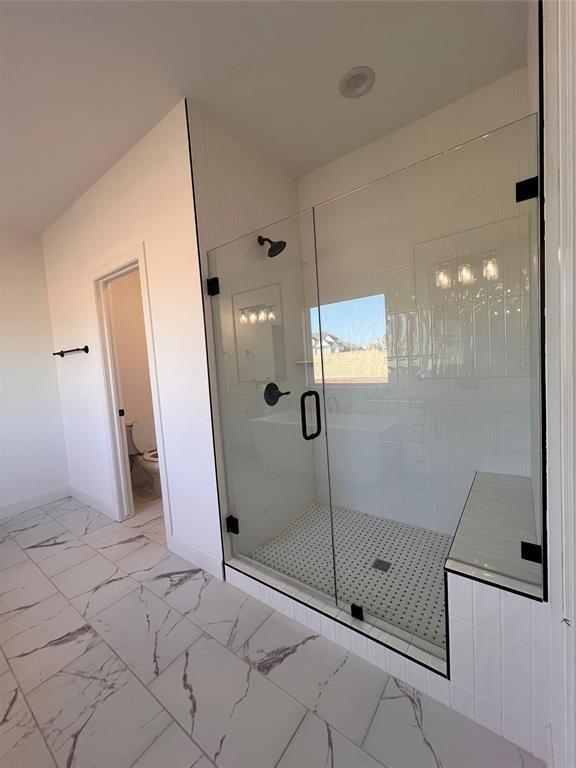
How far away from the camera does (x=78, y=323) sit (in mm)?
2756

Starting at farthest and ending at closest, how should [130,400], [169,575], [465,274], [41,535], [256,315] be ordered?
[130,400]
[41,535]
[256,315]
[169,575]
[465,274]

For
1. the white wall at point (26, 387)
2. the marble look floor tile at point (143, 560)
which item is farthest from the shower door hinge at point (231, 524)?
the white wall at point (26, 387)

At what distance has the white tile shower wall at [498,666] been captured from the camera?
98 centimetres

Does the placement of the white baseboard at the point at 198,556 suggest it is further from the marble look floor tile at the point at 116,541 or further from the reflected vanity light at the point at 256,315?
the reflected vanity light at the point at 256,315

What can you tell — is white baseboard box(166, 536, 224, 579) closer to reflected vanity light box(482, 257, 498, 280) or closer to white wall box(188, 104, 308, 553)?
white wall box(188, 104, 308, 553)

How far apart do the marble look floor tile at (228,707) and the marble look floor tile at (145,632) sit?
74 millimetres

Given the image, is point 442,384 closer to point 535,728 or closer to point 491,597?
point 491,597

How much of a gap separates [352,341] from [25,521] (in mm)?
3196

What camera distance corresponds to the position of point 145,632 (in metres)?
1.54

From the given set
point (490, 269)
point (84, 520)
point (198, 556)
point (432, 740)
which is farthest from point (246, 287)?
point (84, 520)

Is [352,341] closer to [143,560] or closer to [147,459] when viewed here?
[143,560]

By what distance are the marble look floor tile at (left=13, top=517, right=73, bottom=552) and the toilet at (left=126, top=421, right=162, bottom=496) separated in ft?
2.47

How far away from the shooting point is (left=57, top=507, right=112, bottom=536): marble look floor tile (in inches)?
101

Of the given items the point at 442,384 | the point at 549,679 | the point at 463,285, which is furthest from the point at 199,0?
the point at 549,679
